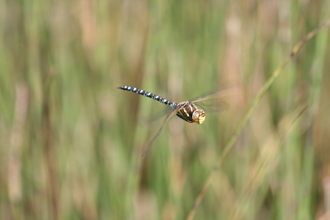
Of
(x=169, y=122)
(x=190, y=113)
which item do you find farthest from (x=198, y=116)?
(x=169, y=122)

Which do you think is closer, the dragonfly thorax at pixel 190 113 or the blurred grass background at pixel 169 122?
the dragonfly thorax at pixel 190 113

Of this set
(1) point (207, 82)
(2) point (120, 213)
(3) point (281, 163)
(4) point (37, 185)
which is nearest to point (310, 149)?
(3) point (281, 163)

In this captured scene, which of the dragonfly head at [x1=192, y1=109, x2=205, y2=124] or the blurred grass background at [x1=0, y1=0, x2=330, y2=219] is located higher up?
the blurred grass background at [x1=0, y1=0, x2=330, y2=219]

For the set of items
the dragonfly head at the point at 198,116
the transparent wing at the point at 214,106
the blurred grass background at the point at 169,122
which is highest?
the blurred grass background at the point at 169,122

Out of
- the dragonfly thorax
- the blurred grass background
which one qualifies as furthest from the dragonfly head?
the blurred grass background

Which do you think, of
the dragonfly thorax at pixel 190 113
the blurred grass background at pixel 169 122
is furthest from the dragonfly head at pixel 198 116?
the blurred grass background at pixel 169 122

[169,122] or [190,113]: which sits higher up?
[169,122]

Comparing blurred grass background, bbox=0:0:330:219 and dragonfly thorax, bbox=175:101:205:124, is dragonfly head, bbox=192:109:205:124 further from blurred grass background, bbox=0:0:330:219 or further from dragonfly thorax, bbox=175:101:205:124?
blurred grass background, bbox=0:0:330:219

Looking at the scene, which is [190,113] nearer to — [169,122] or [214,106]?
[214,106]

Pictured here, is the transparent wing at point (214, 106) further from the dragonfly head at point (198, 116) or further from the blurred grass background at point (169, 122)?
the blurred grass background at point (169, 122)
